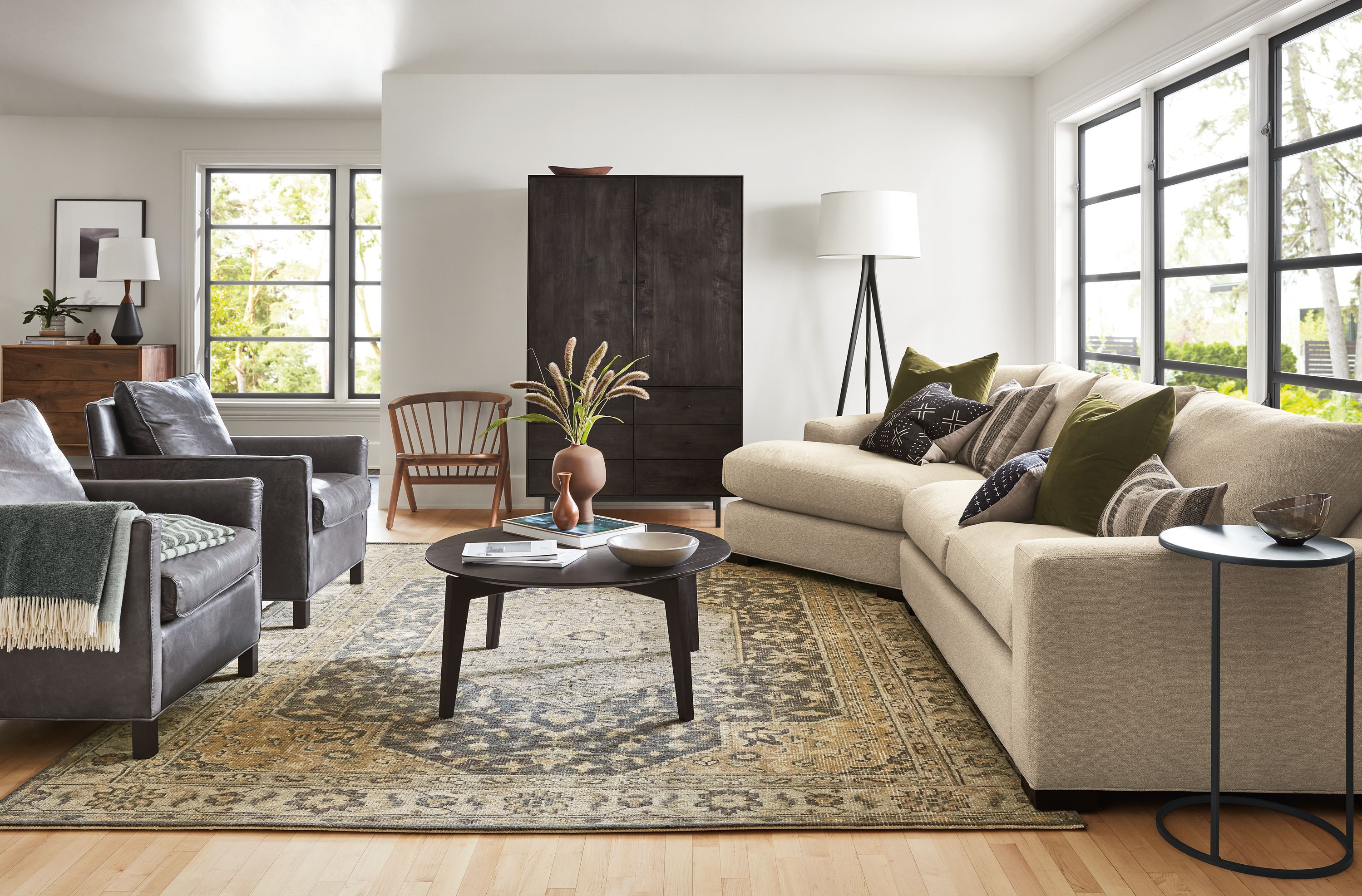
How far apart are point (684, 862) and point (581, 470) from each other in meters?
1.36

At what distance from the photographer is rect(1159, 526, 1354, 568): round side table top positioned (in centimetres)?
184

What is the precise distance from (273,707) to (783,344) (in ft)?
12.9

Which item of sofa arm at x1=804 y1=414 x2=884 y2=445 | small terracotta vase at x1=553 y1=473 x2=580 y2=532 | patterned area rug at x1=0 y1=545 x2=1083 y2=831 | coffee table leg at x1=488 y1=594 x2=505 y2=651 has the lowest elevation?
patterned area rug at x1=0 y1=545 x2=1083 y2=831

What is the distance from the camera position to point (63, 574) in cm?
229

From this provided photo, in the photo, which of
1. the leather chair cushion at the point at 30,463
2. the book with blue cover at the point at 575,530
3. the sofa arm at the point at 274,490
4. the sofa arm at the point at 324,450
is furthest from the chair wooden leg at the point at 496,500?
the leather chair cushion at the point at 30,463

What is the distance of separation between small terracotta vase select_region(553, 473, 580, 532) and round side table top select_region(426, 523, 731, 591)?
12cm

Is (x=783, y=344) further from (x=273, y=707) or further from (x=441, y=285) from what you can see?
(x=273, y=707)

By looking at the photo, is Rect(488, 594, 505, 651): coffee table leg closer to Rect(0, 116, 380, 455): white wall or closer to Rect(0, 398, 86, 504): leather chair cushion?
Rect(0, 398, 86, 504): leather chair cushion

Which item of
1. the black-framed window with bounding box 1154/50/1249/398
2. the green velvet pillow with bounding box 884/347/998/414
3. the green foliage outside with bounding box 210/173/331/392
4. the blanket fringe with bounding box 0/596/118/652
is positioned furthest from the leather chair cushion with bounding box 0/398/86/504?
the green foliage outside with bounding box 210/173/331/392

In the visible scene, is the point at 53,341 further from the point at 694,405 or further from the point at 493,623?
the point at 493,623

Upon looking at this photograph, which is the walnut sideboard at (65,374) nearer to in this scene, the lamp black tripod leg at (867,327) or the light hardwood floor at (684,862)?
the lamp black tripod leg at (867,327)

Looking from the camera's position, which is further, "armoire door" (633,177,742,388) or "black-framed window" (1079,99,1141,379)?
"armoire door" (633,177,742,388)

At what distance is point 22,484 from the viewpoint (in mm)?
2691

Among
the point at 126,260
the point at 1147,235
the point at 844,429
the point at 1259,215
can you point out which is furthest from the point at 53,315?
the point at 1259,215
